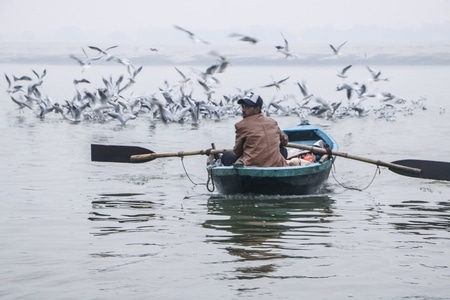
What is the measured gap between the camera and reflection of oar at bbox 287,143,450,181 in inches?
680

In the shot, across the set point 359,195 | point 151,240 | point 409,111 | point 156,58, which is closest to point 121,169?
point 359,195

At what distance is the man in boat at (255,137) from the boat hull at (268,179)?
0.71 feet

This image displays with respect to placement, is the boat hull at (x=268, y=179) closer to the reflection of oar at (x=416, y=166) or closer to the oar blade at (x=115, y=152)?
the reflection of oar at (x=416, y=166)

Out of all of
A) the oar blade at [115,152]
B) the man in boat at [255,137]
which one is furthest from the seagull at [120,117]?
the man in boat at [255,137]

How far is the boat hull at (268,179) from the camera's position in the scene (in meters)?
Result: 15.9

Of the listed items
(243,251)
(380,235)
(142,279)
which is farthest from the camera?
(380,235)

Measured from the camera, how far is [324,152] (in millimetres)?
17266

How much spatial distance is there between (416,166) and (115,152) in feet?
15.9

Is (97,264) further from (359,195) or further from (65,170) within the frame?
(65,170)

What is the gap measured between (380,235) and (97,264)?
150 inches

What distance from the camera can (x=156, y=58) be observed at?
104 m

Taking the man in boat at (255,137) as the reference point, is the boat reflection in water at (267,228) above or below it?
below

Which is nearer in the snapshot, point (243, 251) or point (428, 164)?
point (243, 251)

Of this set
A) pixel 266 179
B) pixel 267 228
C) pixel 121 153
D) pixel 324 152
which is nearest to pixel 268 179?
pixel 266 179
